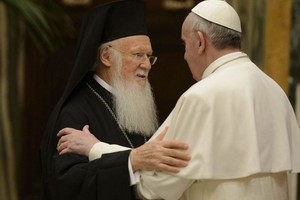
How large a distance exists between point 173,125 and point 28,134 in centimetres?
297

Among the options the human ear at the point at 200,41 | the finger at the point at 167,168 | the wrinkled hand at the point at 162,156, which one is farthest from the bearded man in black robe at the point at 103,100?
the human ear at the point at 200,41

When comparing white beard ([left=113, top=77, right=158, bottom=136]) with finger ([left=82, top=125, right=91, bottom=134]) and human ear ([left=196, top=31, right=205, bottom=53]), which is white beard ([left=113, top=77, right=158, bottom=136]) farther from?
human ear ([left=196, top=31, right=205, bottom=53])

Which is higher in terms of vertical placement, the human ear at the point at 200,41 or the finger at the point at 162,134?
the human ear at the point at 200,41

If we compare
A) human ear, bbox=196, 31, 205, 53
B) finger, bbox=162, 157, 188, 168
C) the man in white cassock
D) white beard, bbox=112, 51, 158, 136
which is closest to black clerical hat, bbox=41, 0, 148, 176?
white beard, bbox=112, 51, 158, 136

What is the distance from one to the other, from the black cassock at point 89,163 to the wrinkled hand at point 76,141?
39 mm

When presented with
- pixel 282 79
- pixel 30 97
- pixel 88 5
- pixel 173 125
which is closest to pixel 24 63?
pixel 30 97

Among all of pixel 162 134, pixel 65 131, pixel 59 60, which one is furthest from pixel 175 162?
pixel 59 60

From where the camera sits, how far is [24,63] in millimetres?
5766

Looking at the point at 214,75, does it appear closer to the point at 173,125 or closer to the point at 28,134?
the point at 173,125

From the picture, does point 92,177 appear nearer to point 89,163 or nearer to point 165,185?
point 89,163

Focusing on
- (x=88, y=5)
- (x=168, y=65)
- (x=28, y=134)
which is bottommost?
(x=28, y=134)

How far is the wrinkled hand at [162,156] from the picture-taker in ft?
10.1

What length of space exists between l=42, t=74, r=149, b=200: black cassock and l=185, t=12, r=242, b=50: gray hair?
25.0 inches

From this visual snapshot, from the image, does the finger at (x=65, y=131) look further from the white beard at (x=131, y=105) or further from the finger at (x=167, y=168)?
the finger at (x=167, y=168)
